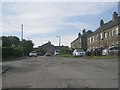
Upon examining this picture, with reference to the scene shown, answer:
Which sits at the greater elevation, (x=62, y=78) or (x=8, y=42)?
(x=8, y=42)

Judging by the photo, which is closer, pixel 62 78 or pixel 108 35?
pixel 62 78

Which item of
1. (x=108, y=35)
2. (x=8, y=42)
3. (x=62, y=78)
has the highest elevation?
(x=108, y=35)

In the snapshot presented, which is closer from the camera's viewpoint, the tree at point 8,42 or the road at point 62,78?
the road at point 62,78

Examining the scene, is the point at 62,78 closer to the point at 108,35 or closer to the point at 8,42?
the point at 108,35

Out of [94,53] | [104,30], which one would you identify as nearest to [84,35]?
[104,30]

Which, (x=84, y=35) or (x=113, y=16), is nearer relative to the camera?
(x=113, y=16)

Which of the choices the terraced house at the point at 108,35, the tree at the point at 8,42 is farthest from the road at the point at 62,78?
the tree at the point at 8,42

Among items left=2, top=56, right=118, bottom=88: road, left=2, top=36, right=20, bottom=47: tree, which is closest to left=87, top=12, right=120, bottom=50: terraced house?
left=2, top=36, right=20, bottom=47: tree

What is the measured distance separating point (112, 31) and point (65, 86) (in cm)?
5904

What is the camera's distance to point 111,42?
70.1 meters

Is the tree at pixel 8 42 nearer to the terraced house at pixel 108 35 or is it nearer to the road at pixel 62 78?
the terraced house at pixel 108 35

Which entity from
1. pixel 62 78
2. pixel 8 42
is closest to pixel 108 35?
pixel 8 42

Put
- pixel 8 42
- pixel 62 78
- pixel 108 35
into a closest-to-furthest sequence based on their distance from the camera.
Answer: pixel 62 78 < pixel 108 35 < pixel 8 42

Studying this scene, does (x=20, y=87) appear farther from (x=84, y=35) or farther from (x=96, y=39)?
(x=84, y=35)
